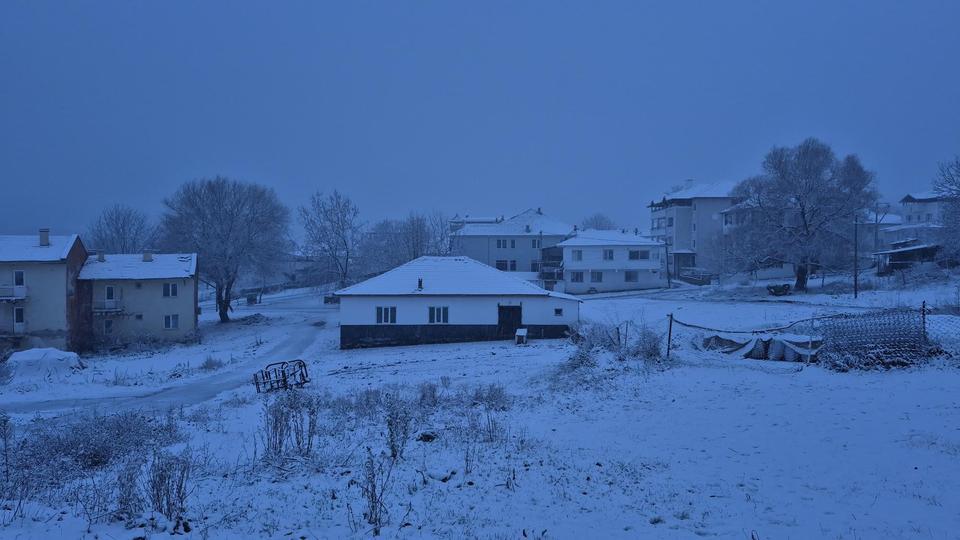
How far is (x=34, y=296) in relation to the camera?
3912cm

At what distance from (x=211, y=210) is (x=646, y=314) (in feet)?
123

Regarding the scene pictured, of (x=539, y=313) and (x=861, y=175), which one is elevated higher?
(x=861, y=175)

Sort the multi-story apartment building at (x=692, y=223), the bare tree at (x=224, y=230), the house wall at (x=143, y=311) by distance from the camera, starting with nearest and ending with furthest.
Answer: the house wall at (x=143, y=311), the bare tree at (x=224, y=230), the multi-story apartment building at (x=692, y=223)

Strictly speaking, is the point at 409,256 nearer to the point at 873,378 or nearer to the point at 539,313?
the point at 539,313

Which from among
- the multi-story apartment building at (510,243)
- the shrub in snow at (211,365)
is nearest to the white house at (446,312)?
the shrub in snow at (211,365)

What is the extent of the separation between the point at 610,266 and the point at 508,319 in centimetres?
2823

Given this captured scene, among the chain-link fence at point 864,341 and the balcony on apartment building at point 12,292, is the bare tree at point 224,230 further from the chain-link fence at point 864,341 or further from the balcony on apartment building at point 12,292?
the chain-link fence at point 864,341

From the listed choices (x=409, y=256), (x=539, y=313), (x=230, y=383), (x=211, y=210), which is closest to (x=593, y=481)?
(x=230, y=383)

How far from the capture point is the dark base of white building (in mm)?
37156

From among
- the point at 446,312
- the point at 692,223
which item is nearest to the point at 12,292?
the point at 446,312

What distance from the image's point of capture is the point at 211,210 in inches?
2119

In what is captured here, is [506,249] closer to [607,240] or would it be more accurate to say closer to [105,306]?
[607,240]

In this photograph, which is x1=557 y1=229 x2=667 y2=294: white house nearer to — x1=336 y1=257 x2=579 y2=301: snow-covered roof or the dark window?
x1=336 y1=257 x2=579 y2=301: snow-covered roof

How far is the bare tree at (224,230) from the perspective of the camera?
52250 mm
